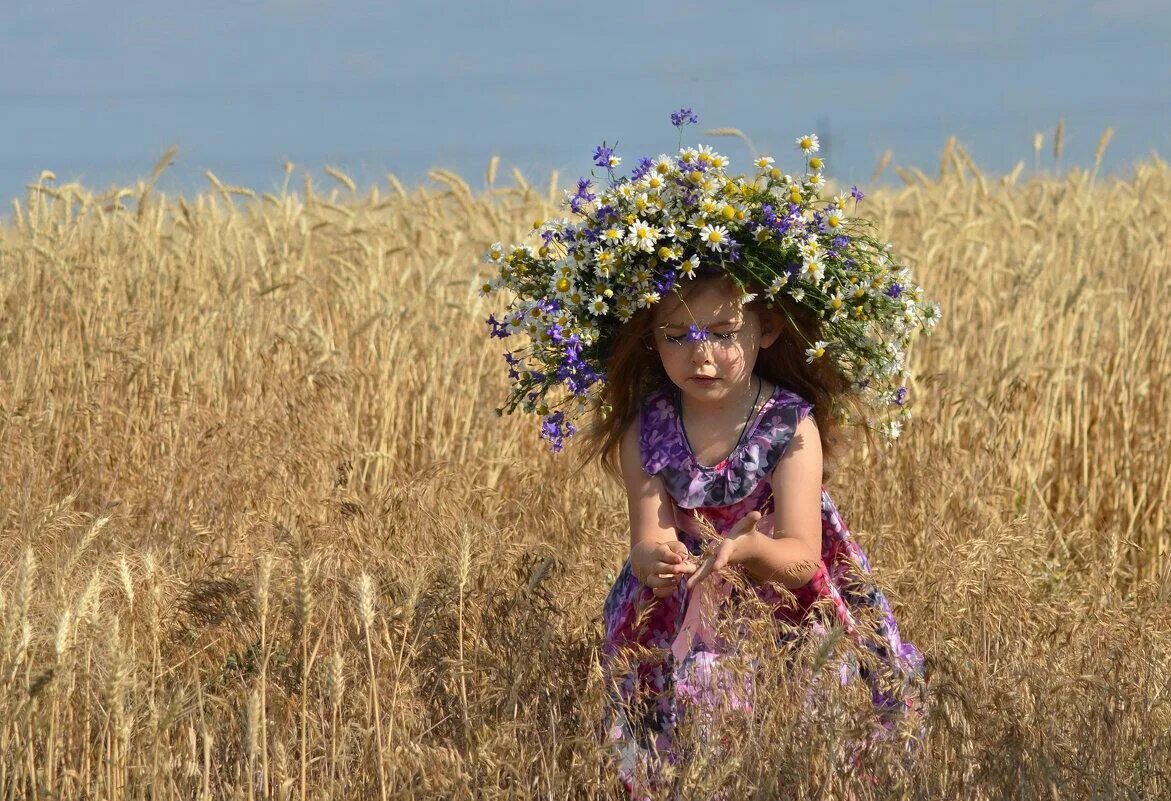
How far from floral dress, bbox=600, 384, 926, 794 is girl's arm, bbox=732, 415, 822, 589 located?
0.10 ft

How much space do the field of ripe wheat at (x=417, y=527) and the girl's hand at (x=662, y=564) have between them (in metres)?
0.20

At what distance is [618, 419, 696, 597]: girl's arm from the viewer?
239 cm

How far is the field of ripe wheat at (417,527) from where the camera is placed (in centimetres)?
222

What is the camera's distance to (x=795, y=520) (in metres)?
2.46

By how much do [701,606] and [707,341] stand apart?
0.47 meters

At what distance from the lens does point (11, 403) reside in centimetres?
439

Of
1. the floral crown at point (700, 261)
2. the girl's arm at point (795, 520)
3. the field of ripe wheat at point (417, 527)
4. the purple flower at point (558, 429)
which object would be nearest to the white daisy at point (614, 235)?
the floral crown at point (700, 261)

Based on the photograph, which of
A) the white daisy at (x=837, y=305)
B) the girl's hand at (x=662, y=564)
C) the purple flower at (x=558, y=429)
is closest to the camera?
the girl's hand at (x=662, y=564)

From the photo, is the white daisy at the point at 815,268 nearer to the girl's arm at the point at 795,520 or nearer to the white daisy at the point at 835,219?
the white daisy at the point at 835,219

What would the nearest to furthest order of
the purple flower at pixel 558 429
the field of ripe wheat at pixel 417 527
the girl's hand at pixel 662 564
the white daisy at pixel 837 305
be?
the field of ripe wheat at pixel 417 527, the girl's hand at pixel 662 564, the white daisy at pixel 837 305, the purple flower at pixel 558 429

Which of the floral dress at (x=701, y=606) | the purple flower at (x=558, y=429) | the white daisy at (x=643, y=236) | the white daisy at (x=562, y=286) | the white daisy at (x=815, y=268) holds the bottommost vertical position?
the floral dress at (x=701, y=606)

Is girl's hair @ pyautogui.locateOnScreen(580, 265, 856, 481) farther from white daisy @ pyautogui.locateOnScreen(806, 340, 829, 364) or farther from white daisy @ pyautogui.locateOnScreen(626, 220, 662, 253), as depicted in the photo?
white daisy @ pyautogui.locateOnScreen(626, 220, 662, 253)

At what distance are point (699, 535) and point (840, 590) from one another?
0.31 m

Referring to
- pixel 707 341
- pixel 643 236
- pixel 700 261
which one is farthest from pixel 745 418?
pixel 643 236
